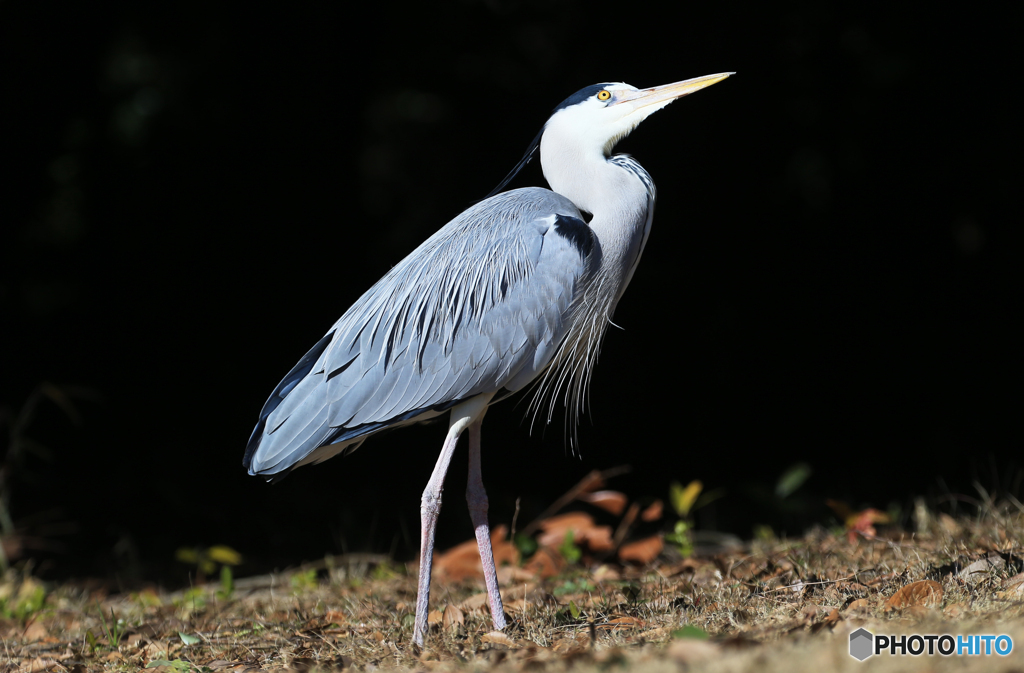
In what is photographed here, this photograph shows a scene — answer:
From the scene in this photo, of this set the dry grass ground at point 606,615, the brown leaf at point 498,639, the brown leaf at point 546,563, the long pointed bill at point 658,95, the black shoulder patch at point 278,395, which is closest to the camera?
the dry grass ground at point 606,615

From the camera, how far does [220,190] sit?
680 cm

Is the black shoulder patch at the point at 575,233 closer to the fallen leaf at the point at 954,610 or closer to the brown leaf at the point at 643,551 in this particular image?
the brown leaf at the point at 643,551

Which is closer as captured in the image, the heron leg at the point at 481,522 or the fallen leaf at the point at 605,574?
the heron leg at the point at 481,522

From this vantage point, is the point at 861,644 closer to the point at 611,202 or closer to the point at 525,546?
the point at 611,202

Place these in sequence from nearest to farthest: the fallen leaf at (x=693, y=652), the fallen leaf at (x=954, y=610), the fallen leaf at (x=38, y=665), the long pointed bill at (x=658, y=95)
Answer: the fallen leaf at (x=693, y=652) < the fallen leaf at (x=954, y=610) < the fallen leaf at (x=38, y=665) < the long pointed bill at (x=658, y=95)

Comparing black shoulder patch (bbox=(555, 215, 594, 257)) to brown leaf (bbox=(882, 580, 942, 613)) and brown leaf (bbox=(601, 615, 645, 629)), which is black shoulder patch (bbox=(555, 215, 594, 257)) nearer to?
brown leaf (bbox=(601, 615, 645, 629))

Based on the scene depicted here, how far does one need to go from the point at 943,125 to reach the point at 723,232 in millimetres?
1825

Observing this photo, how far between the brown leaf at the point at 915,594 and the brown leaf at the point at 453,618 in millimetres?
1441

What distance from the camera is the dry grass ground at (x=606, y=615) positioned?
2189 millimetres

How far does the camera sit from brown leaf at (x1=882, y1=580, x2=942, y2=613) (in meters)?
2.62

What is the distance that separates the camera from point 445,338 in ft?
11.4

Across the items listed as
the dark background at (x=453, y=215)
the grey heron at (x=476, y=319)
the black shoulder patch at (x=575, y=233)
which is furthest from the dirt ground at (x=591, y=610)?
the black shoulder patch at (x=575, y=233)

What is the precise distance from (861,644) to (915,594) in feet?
2.14

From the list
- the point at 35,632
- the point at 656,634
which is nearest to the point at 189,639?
the point at 35,632
